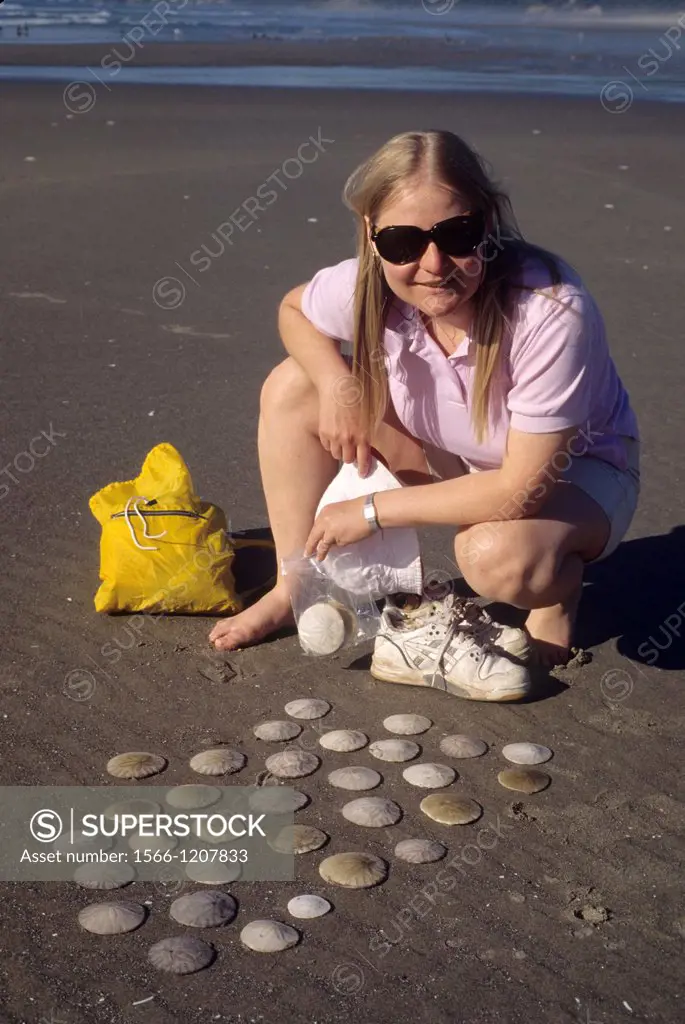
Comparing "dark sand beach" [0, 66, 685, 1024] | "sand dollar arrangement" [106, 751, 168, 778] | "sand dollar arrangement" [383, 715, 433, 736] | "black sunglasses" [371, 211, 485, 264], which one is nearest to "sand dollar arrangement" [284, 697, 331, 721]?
"dark sand beach" [0, 66, 685, 1024]

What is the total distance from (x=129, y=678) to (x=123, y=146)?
8977 millimetres

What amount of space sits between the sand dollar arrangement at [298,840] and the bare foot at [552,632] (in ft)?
3.52

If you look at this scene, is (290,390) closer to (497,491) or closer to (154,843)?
(497,491)

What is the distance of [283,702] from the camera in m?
3.68

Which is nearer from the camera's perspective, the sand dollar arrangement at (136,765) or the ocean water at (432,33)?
the sand dollar arrangement at (136,765)

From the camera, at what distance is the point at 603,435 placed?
3.75 meters

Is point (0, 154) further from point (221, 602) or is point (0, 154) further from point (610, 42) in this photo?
point (610, 42)

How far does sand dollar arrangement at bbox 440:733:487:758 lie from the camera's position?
3.42 meters

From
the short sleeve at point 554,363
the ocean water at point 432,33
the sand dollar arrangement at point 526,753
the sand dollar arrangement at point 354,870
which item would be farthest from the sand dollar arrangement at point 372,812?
the ocean water at point 432,33

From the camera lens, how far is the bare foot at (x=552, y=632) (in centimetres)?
384

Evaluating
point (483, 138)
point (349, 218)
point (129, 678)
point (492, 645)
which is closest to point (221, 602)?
point (129, 678)

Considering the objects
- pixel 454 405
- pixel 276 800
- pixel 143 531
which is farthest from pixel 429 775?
pixel 143 531

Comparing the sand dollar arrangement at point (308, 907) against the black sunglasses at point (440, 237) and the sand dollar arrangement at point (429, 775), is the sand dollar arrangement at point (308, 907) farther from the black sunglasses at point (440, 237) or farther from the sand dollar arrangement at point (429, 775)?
the black sunglasses at point (440, 237)

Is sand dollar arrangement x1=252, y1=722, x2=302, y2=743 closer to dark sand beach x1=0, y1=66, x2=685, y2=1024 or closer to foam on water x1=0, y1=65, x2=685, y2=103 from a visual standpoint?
dark sand beach x1=0, y1=66, x2=685, y2=1024
